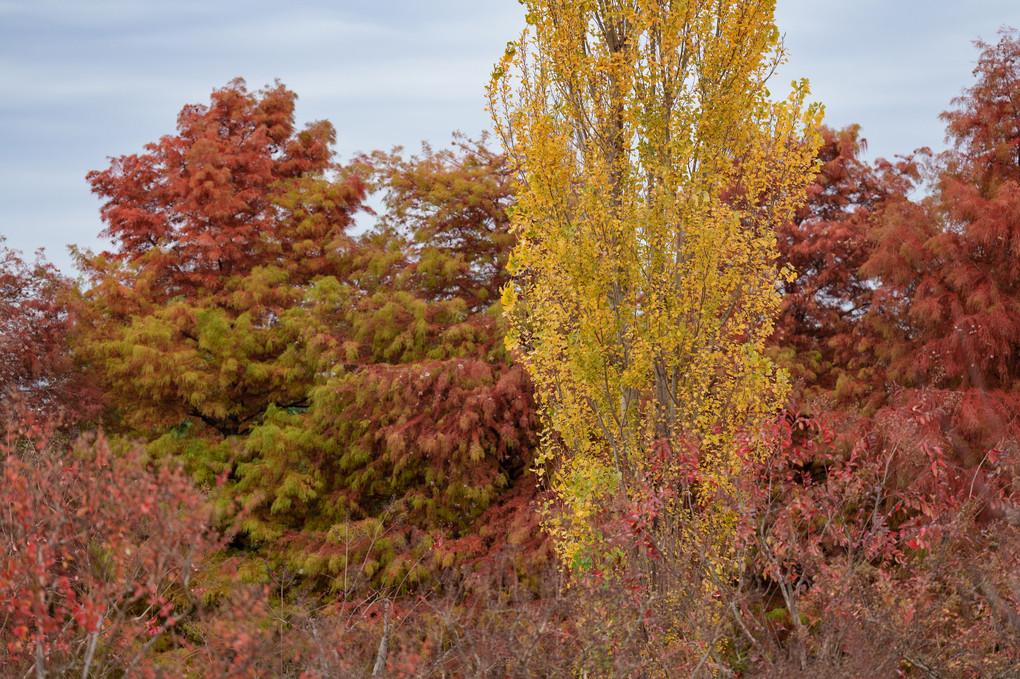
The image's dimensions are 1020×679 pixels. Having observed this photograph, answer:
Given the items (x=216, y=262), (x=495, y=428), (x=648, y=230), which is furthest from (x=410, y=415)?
(x=216, y=262)

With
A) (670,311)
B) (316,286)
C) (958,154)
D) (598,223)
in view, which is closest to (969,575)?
(670,311)

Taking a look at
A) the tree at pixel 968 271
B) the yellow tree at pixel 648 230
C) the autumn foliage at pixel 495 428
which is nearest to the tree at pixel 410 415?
the autumn foliage at pixel 495 428

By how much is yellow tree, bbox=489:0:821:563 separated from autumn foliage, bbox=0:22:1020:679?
5 centimetres

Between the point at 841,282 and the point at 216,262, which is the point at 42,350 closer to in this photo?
the point at 216,262

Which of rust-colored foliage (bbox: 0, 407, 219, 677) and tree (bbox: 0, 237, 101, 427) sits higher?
tree (bbox: 0, 237, 101, 427)

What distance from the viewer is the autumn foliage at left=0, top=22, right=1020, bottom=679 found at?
525 centimetres

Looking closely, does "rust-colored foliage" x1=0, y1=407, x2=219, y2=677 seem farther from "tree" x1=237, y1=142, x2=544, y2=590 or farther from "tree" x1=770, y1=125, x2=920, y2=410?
"tree" x1=770, y1=125, x2=920, y2=410

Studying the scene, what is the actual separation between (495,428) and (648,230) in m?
4.30

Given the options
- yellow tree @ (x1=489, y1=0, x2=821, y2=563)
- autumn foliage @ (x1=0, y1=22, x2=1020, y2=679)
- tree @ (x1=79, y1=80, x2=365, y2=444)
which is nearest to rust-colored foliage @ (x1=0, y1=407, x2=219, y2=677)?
autumn foliage @ (x1=0, y1=22, x2=1020, y2=679)

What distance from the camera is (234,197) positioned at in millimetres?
14102

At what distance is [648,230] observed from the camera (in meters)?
6.96

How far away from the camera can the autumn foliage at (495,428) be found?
17.2 feet

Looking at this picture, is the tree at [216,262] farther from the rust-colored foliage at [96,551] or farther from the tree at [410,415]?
the rust-colored foliage at [96,551]

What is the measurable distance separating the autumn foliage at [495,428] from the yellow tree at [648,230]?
0.16ft
